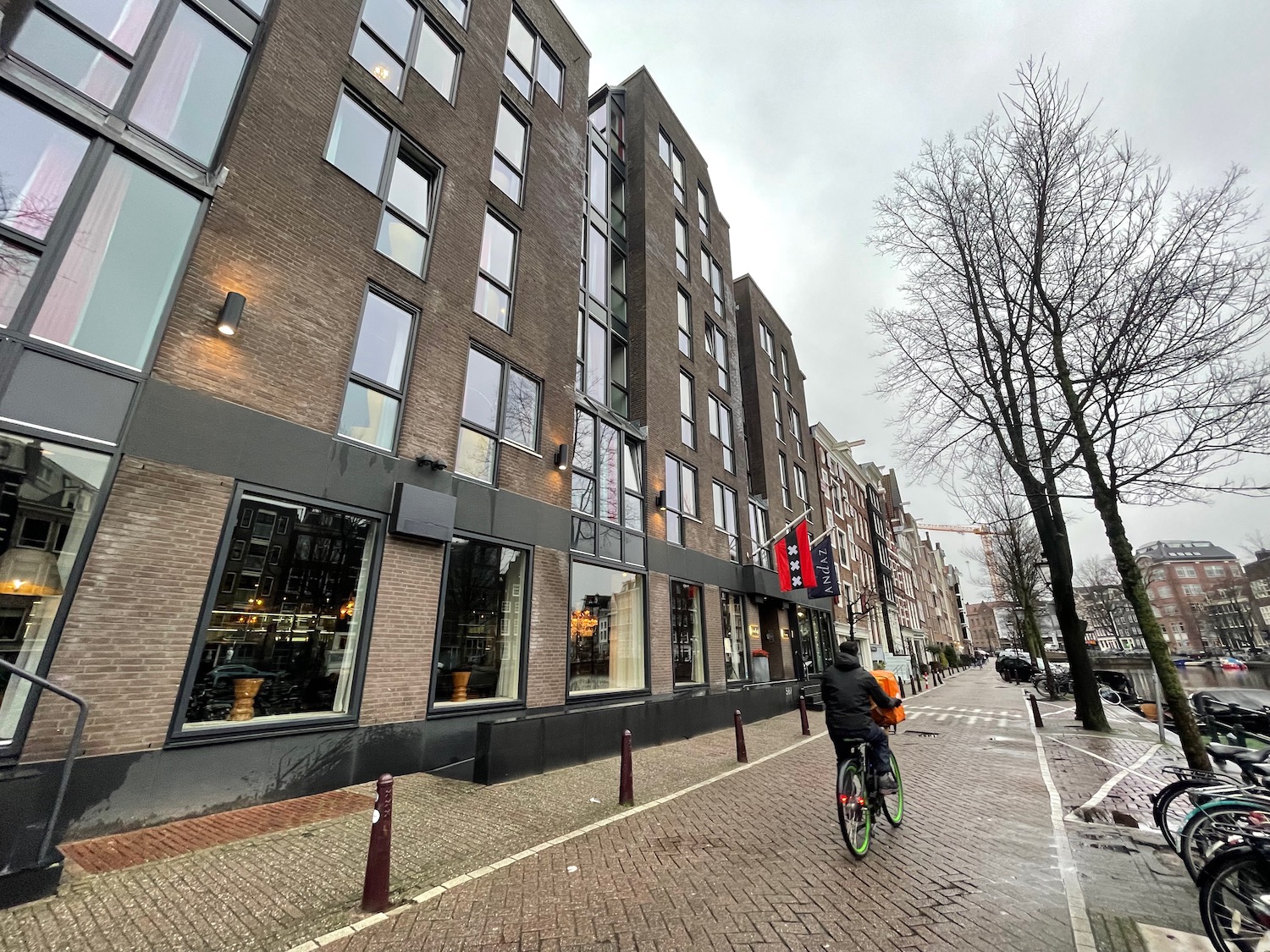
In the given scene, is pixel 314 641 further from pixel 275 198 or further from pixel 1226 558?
pixel 1226 558

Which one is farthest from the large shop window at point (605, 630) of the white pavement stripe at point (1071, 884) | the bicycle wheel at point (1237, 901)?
the bicycle wheel at point (1237, 901)

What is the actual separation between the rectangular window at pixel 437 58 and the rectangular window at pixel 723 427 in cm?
1216

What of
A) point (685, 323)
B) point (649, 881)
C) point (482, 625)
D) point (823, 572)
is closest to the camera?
point (649, 881)

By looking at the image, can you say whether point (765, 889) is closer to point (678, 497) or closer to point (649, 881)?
point (649, 881)

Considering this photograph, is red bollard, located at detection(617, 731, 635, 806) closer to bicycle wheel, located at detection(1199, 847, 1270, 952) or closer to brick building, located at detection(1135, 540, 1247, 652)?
bicycle wheel, located at detection(1199, 847, 1270, 952)

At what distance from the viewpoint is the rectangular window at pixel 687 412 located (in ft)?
59.2

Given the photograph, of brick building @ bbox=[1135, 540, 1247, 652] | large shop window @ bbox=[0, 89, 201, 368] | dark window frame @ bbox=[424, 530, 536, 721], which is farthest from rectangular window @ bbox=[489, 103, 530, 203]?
brick building @ bbox=[1135, 540, 1247, 652]

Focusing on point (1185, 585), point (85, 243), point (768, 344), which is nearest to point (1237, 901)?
point (85, 243)

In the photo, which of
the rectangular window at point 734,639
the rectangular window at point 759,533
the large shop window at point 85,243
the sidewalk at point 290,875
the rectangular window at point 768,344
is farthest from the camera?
the rectangular window at point 768,344

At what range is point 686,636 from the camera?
15.3 m

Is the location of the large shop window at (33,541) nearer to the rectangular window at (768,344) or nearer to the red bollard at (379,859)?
the red bollard at (379,859)

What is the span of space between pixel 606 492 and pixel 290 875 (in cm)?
985

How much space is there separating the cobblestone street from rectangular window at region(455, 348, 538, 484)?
5.35m

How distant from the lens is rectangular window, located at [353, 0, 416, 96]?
390 inches
